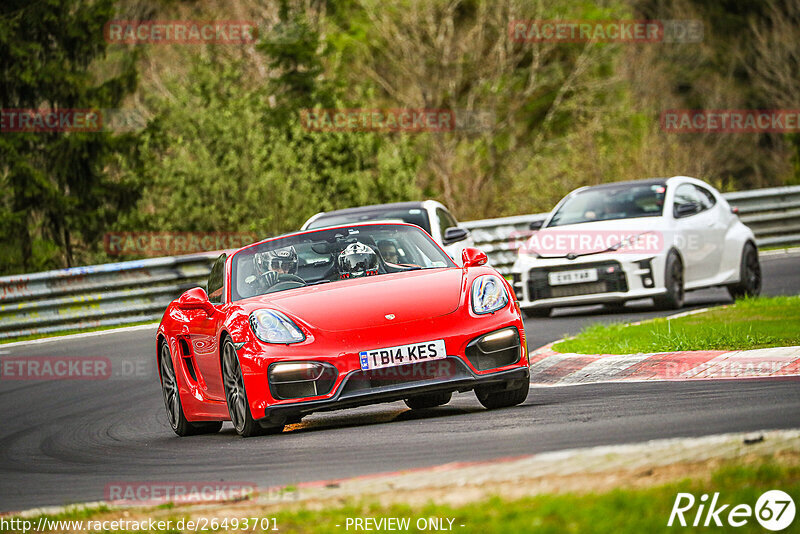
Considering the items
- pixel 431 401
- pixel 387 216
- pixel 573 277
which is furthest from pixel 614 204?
pixel 431 401

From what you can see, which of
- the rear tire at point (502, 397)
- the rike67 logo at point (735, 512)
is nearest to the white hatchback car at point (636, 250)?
the rear tire at point (502, 397)

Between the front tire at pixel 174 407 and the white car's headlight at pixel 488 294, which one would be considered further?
the front tire at pixel 174 407

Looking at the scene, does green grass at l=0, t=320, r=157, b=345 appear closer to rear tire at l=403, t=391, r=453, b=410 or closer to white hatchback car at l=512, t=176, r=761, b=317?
white hatchback car at l=512, t=176, r=761, b=317

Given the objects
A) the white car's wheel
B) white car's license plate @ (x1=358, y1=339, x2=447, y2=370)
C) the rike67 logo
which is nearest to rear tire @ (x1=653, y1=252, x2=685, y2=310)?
the white car's wheel

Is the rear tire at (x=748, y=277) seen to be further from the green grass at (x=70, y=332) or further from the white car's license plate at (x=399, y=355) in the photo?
the white car's license plate at (x=399, y=355)

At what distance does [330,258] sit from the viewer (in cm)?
964

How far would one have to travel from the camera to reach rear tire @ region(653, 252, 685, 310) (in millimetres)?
15867

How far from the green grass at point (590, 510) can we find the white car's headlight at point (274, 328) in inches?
118

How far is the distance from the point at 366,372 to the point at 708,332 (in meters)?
4.52

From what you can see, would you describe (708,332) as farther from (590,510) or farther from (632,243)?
(590,510)

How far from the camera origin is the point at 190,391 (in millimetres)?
10008

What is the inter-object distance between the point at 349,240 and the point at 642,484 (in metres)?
4.78

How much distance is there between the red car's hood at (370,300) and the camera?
27.9ft

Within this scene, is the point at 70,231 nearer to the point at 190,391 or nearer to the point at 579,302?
the point at 579,302
